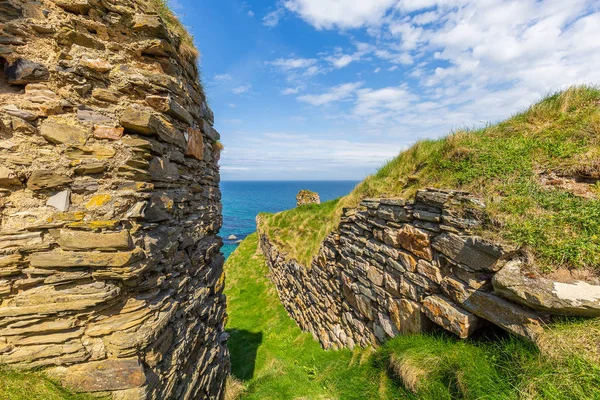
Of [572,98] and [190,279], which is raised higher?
[572,98]

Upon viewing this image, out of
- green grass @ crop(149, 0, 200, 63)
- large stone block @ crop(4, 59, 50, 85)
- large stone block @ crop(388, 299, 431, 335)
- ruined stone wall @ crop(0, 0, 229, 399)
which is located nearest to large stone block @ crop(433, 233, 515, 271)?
large stone block @ crop(388, 299, 431, 335)

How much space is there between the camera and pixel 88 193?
10.0ft

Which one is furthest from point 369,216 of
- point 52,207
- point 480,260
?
point 52,207

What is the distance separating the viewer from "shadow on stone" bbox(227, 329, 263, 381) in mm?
8406

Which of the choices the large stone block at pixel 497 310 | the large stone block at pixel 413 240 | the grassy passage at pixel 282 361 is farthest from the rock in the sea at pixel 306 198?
the large stone block at pixel 497 310

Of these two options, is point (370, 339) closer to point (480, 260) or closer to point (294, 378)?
point (294, 378)

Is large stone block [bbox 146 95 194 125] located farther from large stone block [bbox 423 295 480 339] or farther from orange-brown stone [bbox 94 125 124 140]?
large stone block [bbox 423 295 480 339]

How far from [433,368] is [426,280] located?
5.42ft

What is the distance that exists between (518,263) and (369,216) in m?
3.94

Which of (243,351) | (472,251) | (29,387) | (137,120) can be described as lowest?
(243,351)

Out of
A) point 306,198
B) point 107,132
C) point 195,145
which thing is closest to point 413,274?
point 195,145

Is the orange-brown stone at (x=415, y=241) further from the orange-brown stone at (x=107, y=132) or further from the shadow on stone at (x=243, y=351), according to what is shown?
the shadow on stone at (x=243, y=351)

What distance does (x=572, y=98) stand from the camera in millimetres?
5719

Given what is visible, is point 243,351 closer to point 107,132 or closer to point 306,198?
point 107,132
